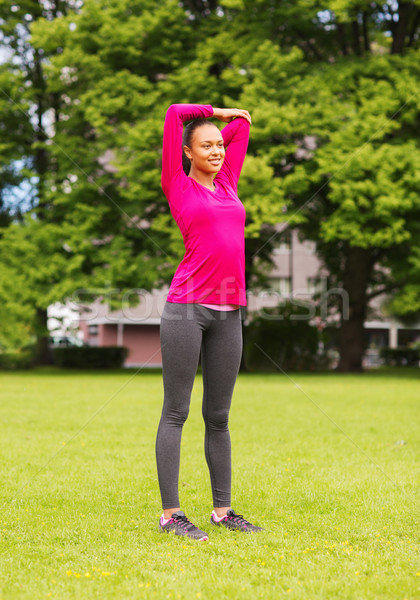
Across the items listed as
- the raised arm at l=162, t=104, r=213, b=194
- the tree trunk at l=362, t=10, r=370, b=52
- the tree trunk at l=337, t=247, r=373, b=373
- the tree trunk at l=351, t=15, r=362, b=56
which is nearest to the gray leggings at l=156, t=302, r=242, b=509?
the raised arm at l=162, t=104, r=213, b=194

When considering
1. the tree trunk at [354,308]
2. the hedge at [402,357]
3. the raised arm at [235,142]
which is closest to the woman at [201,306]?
the raised arm at [235,142]

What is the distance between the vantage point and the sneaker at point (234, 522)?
330cm

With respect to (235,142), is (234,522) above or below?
below

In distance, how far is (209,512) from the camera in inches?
147

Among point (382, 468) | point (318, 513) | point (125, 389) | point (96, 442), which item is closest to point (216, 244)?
point (318, 513)

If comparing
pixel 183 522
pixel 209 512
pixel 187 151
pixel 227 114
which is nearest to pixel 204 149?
pixel 187 151

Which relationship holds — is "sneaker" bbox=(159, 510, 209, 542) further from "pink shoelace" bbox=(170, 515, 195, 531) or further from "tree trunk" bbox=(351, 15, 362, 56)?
"tree trunk" bbox=(351, 15, 362, 56)

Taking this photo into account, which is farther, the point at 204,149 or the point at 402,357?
the point at 402,357

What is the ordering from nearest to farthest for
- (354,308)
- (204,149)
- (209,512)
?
(204,149)
(209,512)
(354,308)

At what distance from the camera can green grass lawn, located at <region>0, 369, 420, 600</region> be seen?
259 cm

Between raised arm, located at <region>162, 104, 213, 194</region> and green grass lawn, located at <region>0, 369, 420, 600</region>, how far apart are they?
1.91 metres

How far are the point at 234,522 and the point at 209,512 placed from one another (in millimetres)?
437

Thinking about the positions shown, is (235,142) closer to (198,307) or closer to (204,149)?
(204,149)

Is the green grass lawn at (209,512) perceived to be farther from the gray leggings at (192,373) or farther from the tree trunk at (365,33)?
the tree trunk at (365,33)
